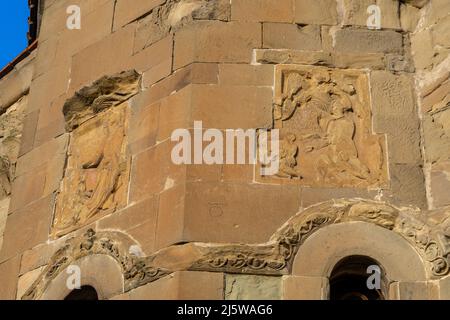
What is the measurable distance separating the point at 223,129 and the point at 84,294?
1.61 metres

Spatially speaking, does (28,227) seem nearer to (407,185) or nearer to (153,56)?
(153,56)

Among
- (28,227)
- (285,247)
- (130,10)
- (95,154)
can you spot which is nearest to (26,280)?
(28,227)

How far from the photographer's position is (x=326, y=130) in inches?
333

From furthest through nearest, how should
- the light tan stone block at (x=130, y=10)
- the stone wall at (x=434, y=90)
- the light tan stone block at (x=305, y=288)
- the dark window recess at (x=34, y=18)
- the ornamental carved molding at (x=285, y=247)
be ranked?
the dark window recess at (x=34, y=18) < the light tan stone block at (x=130, y=10) < the stone wall at (x=434, y=90) < the ornamental carved molding at (x=285, y=247) < the light tan stone block at (x=305, y=288)

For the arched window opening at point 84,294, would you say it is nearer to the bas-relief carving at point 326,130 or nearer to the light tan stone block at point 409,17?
the bas-relief carving at point 326,130

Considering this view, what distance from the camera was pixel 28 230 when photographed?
9117 mm

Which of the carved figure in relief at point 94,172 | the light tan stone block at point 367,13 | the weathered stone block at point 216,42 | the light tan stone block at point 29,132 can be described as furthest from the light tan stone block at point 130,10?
the light tan stone block at point 367,13

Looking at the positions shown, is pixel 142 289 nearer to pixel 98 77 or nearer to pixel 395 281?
pixel 395 281

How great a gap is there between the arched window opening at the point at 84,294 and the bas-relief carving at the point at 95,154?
1.93 ft

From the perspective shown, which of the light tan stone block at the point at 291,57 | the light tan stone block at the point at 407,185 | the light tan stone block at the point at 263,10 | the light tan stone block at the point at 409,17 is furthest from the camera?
the light tan stone block at the point at 409,17

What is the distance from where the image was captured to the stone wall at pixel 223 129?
7941mm

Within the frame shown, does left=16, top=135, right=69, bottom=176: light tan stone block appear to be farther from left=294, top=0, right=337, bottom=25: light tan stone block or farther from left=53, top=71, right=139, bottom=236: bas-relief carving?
left=294, top=0, right=337, bottom=25: light tan stone block
